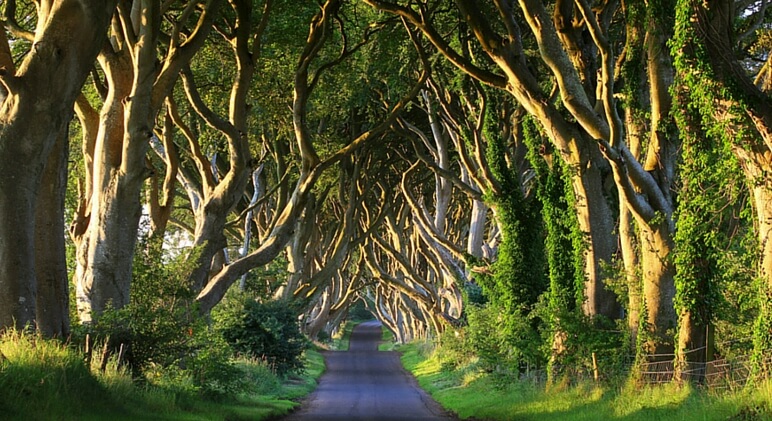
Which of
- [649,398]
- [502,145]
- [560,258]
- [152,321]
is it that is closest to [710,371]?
[649,398]

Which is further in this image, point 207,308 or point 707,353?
point 207,308

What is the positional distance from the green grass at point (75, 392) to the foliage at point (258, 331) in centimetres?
1249

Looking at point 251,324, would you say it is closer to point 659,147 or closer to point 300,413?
point 300,413

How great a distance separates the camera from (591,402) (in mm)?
16453

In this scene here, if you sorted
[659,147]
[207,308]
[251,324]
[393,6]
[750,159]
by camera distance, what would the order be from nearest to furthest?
[750,159] < [659,147] < [393,6] < [207,308] < [251,324]

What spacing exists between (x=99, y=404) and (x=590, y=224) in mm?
10170

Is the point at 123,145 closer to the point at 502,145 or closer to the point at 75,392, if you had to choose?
the point at 75,392

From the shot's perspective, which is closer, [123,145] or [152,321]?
[152,321]

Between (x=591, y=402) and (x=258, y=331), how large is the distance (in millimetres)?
16226

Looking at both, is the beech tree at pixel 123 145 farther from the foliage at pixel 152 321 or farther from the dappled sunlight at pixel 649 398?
the dappled sunlight at pixel 649 398

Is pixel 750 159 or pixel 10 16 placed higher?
pixel 10 16

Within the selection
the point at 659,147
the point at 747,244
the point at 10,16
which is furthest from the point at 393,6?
the point at 747,244

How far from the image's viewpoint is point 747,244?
13.9 meters

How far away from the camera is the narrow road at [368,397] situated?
67.3 feet
